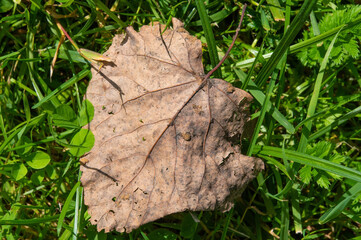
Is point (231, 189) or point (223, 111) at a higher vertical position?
point (223, 111)

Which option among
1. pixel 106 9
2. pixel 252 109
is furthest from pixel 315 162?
pixel 106 9

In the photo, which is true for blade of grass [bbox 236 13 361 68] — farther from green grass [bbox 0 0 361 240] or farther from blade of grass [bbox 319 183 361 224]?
blade of grass [bbox 319 183 361 224]

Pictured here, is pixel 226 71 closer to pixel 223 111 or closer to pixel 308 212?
pixel 223 111

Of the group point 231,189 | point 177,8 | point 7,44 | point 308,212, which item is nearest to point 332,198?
point 308,212

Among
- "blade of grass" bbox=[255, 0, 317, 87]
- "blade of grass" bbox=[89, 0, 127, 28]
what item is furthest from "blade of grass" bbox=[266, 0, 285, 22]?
"blade of grass" bbox=[89, 0, 127, 28]

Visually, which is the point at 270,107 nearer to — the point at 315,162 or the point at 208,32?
the point at 315,162

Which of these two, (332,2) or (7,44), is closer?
(332,2)
